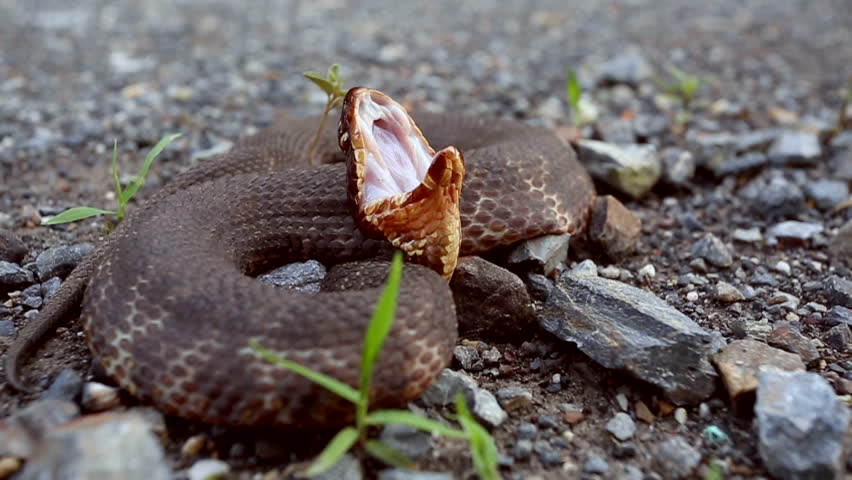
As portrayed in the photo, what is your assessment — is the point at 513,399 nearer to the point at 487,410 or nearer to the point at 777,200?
the point at 487,410

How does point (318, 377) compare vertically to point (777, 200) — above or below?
above

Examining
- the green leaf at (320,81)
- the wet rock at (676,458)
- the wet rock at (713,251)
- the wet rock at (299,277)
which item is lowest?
the wet rock at (676,458)

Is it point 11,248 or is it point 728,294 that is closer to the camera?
point 728,294

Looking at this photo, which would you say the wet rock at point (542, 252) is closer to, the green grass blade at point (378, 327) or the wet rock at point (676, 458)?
the wet rock at point (676, 458)

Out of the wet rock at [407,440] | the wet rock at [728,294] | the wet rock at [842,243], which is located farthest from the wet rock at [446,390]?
the wet rock at [842,243]

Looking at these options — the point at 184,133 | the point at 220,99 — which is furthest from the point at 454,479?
the point at 220,99

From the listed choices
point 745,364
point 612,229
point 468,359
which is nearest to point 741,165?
point 612,229

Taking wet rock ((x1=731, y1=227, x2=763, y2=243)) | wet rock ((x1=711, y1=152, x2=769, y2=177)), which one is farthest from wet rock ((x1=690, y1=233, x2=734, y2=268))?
wet rock ((x1=711, y1=152, x2=769, y2=177))
